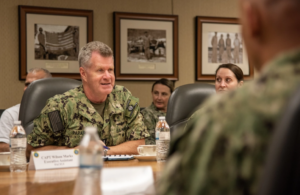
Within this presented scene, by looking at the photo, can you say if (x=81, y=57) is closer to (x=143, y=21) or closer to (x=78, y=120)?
(x=78, y=120)

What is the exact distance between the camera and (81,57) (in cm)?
278

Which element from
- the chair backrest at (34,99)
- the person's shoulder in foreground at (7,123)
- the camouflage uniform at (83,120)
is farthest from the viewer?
→ the person's shoulder in foreground at (7,123)

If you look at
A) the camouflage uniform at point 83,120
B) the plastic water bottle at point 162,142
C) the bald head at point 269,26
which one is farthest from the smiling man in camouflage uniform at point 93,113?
the bald head at point 269,26

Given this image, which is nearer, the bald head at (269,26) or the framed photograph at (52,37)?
the bald head at (269,26)

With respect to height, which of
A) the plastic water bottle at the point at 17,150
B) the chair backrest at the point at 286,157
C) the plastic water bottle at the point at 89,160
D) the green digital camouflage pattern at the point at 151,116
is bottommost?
the green digital camouflage pattern at the point at 151,116

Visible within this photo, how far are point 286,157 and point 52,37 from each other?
404 centimetres

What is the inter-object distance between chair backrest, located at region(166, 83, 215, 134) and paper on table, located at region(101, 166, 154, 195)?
155 cm

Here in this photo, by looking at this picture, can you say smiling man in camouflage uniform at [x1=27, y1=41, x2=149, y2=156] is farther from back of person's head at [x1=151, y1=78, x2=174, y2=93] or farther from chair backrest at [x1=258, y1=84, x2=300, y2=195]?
chair backrest at [x1=258, y1=84, x2=300, y2=195]

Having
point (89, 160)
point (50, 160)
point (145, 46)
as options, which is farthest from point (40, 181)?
point (145, 46)

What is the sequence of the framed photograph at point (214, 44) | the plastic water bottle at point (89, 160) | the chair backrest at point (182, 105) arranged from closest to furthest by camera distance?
1. the plastic water bottle at point (89, 160)
2. the chair backrest at point (182, 105)
3. the framed photograph at point (214, 44)

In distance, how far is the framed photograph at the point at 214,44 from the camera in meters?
4.80

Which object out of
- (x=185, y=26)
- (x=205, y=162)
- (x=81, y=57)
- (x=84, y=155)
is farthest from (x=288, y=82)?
(x=185, y=26)

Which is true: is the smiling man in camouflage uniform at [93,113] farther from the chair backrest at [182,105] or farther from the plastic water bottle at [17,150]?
the plastic water bottle at [17,150]

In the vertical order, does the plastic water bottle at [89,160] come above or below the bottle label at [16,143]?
above
